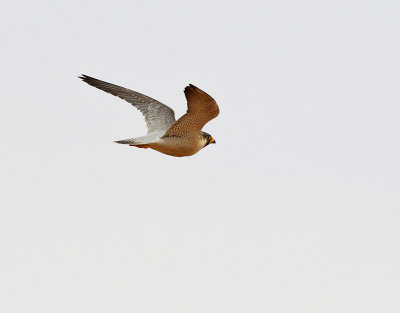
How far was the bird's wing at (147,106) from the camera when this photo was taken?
1983 centimetres

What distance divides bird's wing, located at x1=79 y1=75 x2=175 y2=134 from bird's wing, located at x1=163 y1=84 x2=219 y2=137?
2.35 metres

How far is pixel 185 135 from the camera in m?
17.4

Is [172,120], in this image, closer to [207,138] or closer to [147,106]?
[147,106]

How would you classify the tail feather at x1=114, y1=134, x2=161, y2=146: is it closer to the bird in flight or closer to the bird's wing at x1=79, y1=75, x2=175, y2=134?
the bird in flight

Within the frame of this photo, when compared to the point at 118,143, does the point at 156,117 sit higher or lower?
higher

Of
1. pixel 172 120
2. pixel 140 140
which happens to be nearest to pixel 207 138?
pixel 140 140

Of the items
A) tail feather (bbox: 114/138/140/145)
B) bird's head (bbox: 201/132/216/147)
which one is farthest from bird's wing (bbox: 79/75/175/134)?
tail feather (bbox: 114/138/140/145)

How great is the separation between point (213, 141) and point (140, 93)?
11.0 ft

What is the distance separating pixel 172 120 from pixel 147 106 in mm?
845

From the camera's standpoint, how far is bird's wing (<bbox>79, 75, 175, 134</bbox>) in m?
19.8

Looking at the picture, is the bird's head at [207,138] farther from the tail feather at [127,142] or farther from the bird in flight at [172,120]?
the tail feather at [127,142]

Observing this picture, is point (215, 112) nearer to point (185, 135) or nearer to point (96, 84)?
point (185, 135)

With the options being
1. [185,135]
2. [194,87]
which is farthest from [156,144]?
[194,87]

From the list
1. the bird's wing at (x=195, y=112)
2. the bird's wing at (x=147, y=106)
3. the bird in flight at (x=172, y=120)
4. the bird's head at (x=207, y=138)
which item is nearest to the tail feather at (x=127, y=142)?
the bird in flight at (x=172, y=120)
